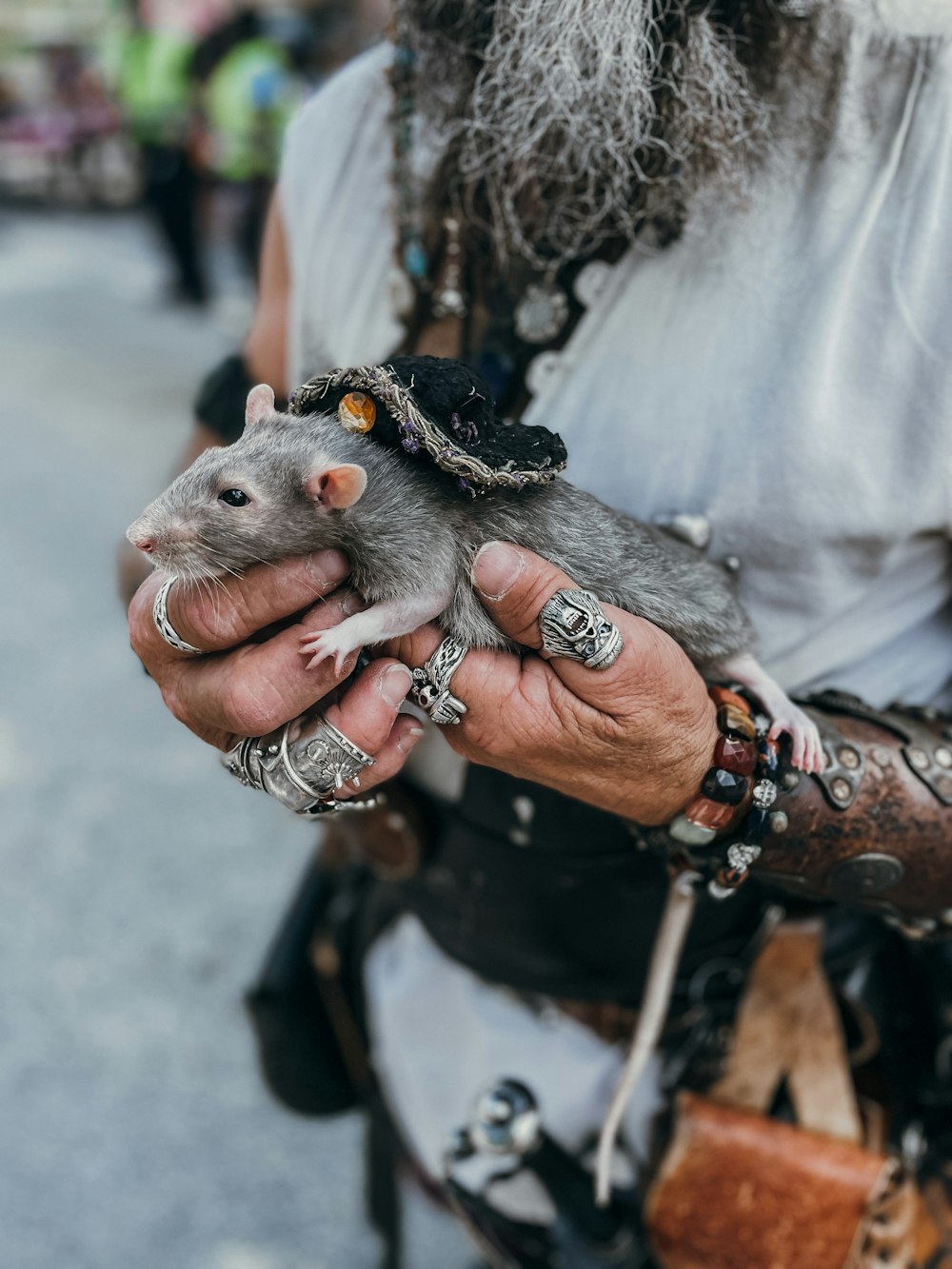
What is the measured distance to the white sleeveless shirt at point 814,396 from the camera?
4.17ft

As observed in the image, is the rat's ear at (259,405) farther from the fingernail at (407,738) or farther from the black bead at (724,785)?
the black bead at (724,785)

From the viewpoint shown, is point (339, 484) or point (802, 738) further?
point (802, 738)

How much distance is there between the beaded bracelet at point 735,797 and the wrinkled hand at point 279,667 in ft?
1.18

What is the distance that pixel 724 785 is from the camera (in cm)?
123

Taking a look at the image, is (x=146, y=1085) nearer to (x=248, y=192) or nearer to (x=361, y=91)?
(x=361, y=91)

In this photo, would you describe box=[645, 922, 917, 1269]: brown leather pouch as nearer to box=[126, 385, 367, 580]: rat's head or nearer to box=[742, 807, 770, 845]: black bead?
box=[742, 807, 770, 845]: black bead

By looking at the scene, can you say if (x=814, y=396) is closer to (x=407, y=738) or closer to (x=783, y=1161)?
(x=407, y=738)

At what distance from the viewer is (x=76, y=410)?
7172 millimetres

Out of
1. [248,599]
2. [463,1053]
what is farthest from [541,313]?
[463,1053]

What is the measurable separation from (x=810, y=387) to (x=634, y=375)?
0.75 feet

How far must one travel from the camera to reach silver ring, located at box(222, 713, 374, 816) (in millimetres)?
1140

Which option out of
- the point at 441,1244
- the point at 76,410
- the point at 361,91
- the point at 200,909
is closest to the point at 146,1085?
the point at 200,909

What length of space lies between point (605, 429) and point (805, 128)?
0.45 m

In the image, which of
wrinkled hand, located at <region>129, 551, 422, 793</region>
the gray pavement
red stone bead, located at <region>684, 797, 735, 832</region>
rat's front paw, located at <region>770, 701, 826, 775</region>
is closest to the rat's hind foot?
rat's front paw, located at <region>770, 701, 826, 775</region>
